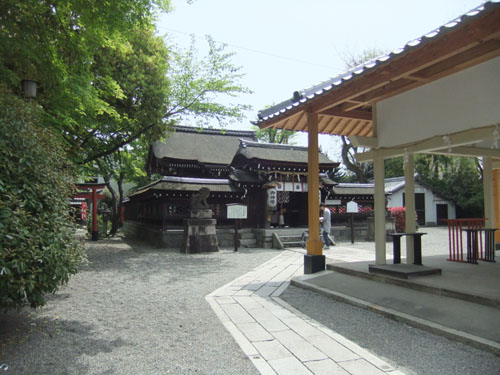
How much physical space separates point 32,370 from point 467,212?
3150 cm

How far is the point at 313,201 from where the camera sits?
7125mm

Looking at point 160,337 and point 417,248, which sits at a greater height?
point 417,248

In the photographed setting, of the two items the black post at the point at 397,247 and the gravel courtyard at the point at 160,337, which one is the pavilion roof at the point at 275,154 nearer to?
the black post at the point at 397,247

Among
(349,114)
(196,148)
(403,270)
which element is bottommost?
(403,270)

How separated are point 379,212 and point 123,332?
5.12 m

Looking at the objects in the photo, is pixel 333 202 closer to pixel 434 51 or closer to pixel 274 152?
pixel 274 152

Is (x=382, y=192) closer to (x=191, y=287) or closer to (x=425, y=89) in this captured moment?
→ (x=425, y=89)

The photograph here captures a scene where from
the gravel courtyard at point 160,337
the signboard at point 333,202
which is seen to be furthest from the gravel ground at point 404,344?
the signboard at point 333,202

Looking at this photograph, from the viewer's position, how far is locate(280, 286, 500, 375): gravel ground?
10.5 feet

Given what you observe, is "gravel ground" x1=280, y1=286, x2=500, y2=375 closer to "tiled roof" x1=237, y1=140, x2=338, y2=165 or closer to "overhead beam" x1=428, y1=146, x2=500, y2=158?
"overhead beam" x1=428, y1=146, x2=500, y2=158

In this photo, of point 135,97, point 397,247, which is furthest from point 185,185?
point 397,247

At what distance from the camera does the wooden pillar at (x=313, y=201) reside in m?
7.18

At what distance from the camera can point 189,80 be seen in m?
13.7

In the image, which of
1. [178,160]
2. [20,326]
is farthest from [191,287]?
[178,160]
